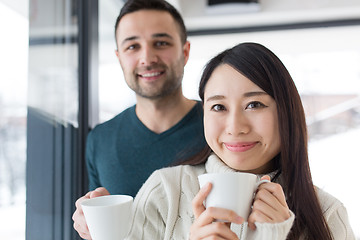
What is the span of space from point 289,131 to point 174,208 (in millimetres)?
402

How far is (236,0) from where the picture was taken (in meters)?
3.14

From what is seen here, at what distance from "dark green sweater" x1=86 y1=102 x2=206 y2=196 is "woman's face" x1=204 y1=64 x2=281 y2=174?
46 centimetres

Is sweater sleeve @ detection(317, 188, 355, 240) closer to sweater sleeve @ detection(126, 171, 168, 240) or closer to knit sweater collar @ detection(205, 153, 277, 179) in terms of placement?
knit sweater collar @ detection(205, 153, 277, 179)

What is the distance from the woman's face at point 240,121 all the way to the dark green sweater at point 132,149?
0.46 metres

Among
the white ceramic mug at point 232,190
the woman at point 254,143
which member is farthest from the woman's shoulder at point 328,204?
the white ceramic mug at point 232,190

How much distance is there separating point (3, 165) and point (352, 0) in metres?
3.22

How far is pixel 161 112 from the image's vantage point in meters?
1.63

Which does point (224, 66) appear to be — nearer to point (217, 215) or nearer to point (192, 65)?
point (217, 215)

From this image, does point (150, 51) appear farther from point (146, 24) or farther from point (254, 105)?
point (254, 105)

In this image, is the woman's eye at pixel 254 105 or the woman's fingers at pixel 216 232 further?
the woman's eye at pixel 254 105

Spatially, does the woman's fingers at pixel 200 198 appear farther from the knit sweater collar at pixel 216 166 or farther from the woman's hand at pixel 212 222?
the knit sweater collar at pixel 216 166

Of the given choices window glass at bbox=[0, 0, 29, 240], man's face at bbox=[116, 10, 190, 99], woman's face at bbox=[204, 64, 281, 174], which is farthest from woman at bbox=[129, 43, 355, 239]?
man's face at bbox=[116, 10, 190, 99]

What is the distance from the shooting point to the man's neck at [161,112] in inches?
64.0

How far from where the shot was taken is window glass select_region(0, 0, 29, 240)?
105cm
